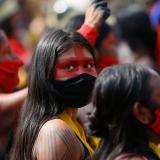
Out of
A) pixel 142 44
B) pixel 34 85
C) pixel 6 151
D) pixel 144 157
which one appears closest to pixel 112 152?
pixel 144 157

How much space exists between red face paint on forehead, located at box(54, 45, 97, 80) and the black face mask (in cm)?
3

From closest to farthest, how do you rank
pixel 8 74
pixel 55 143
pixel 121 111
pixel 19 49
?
pixel 121 111
pixel 55 143
pixel 8 74
pixel 19 49

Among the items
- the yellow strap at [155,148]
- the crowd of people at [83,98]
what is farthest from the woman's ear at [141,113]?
the yellow strap at [155,148]

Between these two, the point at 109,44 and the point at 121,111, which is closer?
the point at 121,111

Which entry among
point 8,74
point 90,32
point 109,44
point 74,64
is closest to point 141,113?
point 74,64

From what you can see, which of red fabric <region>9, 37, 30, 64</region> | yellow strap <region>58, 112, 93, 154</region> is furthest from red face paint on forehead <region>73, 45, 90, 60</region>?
red fabric <region>9, 37, 30, 64</region>

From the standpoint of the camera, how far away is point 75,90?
4574 millimetres

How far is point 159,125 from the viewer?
3.84 meters

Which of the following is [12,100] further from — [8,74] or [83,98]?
[83,98]

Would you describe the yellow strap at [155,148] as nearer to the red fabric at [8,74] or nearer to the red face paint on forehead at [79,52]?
the red face paint on forehead at [79,52]

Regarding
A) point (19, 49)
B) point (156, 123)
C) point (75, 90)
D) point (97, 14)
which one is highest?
point (97, 14)

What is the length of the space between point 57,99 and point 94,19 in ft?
3.28

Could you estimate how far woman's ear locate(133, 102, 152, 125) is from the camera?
3.77 meters

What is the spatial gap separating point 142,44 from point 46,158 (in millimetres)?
2404
